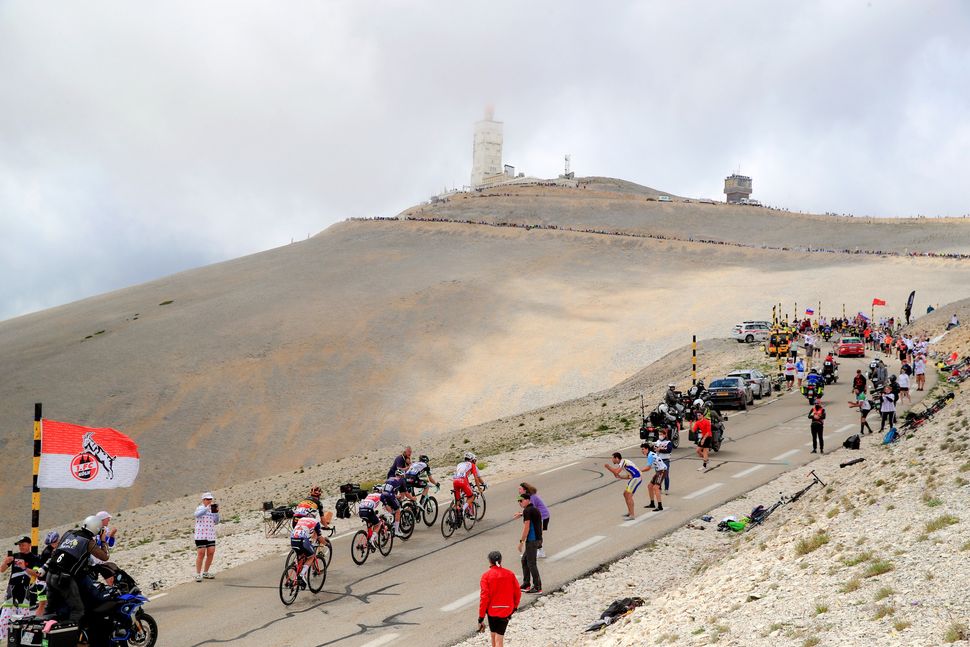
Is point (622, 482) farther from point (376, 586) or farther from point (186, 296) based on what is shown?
point (186, 296)

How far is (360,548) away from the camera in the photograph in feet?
55.6

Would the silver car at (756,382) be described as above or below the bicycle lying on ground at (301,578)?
above

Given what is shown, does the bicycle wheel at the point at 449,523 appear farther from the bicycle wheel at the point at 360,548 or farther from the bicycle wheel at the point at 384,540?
the bicycle wheel at the point at 360,548

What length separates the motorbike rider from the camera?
394 inches

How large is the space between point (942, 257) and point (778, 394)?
6357cm

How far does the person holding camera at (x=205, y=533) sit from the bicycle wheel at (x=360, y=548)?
2652 mm

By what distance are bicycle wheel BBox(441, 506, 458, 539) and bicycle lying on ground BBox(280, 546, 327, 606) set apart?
3.96 m

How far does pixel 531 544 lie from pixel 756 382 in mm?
24625

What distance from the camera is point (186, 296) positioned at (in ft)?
305

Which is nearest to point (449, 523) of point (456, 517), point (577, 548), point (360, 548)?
point (456, 517)

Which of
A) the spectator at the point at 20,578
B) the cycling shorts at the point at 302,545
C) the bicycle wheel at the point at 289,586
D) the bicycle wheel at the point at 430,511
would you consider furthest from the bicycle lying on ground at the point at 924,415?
the spectator at the point at 20,578

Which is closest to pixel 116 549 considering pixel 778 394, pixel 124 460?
pixel 124 460

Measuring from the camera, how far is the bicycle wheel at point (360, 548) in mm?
16875

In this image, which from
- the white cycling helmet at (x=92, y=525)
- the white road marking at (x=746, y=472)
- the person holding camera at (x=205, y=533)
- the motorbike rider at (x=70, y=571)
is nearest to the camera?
the motorbike rider at (x=70, y=571)
